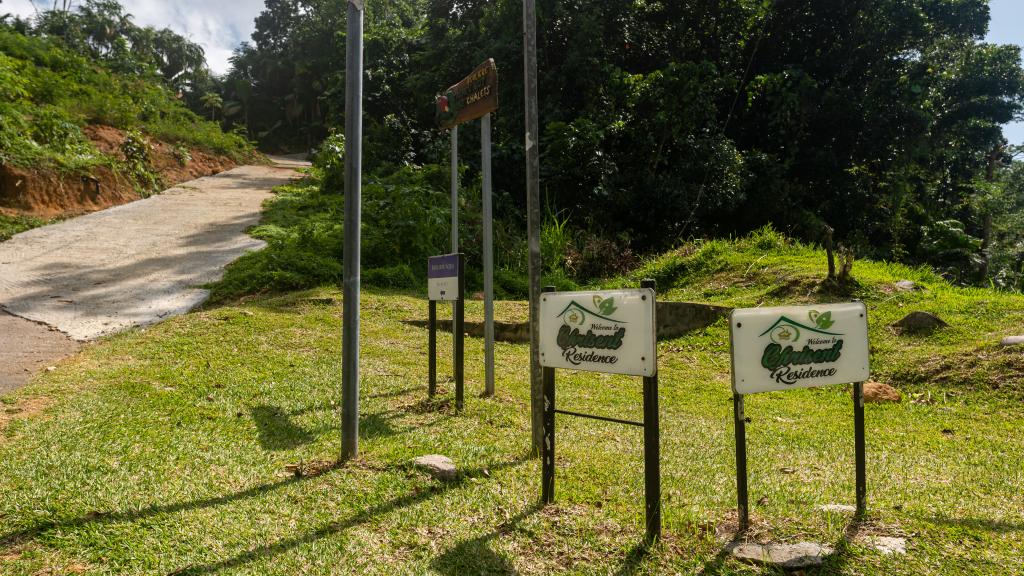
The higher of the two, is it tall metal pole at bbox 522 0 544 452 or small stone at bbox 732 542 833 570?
tall metal pole at bbox 522 0 544 452

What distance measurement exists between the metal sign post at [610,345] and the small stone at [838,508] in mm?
814

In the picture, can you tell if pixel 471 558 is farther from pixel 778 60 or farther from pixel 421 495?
pixel 778 60

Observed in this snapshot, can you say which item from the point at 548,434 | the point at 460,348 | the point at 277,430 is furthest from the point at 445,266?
the point at 548,434

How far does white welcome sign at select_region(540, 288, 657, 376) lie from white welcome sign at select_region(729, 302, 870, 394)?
0.34 meters

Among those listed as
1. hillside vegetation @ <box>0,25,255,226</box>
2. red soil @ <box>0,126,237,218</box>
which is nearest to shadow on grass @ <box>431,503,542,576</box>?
hillside vegetation @ <box>0,25,255,226</box>

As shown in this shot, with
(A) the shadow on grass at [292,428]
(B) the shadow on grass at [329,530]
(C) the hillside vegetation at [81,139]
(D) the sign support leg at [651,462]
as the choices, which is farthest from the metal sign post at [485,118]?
(C) the hillside vegetation at [81,139]

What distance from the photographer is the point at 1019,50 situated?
17.0 m

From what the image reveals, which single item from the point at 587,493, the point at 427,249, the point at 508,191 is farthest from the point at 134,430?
the point at 508,191

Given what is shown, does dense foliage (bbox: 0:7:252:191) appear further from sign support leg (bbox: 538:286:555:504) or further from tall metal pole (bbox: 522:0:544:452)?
sign support leg (bbox: 538:286:555:504)

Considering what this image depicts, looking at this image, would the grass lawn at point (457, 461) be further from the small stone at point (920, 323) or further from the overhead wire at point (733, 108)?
the overhead wire at point (733, 108)

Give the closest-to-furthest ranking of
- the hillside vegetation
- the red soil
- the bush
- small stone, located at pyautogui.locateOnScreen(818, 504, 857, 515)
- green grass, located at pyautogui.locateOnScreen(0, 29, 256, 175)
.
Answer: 1. small stone, located at pyautogui.locateOnScreen(818, 504, 857, 515)
2. the bush
3. the red soil
4. the hillside vegetation
5. green grass, located at pyautogui.locateOnScreen(0, 29, 256, 175)

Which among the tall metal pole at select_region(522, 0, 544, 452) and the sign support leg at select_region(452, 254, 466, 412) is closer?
the tall metal pole at select_region(522, 0, 544, 452)

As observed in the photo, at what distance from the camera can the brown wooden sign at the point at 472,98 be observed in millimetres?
4582

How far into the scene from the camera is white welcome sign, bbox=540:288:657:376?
105 inches
